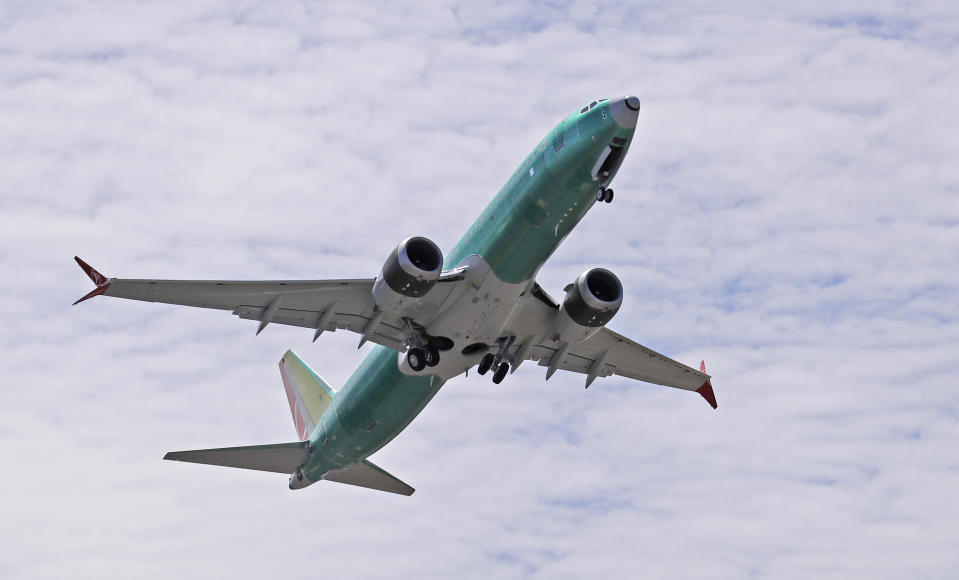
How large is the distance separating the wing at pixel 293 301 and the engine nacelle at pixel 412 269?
6.24 feet

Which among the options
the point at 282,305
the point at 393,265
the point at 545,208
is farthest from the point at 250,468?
the point at 545,208

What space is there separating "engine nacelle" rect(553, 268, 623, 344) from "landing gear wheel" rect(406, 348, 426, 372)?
487 centimetres

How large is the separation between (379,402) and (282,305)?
6.01 metres

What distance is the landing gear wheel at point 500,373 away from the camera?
145ft

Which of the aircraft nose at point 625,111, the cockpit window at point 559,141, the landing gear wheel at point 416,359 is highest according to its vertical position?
the aircraft nose at point 625,111

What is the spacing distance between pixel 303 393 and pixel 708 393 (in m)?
17.1

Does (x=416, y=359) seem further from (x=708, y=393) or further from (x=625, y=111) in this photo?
(x=708, y=393)

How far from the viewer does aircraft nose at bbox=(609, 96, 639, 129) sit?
36000 mm

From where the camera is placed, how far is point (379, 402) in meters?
45.0

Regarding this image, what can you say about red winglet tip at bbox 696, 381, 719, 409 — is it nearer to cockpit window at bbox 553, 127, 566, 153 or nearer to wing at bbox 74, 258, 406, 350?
wing at bbox 74, 258, 406, 350

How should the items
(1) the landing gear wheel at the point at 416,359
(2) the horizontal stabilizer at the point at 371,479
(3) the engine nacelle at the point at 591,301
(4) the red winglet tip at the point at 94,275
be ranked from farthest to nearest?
(2) the horizontal stabilizer at the point at 371,479 → (1) the landing gear wheel at the point at 416,359 → (3) the engine nacelle at the point at 591,301 → (4) the red winglet tip at the point at 94,275

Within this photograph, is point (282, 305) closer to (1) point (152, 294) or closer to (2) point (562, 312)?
(1) point (152, 294)

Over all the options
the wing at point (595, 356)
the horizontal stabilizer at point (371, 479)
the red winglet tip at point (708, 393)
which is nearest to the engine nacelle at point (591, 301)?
the wing at point (595, 356)

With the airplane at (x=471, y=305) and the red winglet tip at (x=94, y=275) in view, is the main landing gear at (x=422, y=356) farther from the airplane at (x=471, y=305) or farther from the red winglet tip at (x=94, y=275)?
the red winglet tip at (x=94, y=275)
